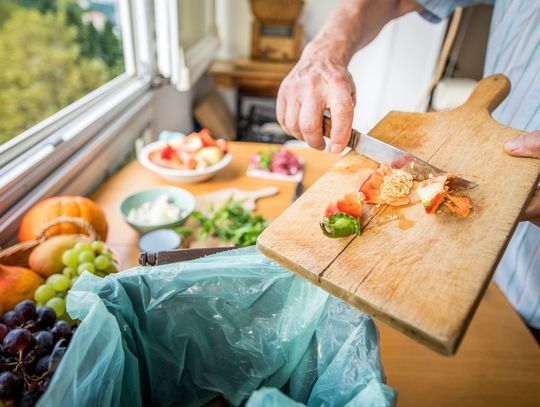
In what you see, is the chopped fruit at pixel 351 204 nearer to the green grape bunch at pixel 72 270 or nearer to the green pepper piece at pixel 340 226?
the green pepper piece at pixel 340 226

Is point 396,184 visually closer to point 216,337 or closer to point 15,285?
point 216,337

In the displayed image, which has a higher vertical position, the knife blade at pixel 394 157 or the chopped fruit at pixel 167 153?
the knife blade at pixel 394 157

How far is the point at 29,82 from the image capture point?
2984 millimetres

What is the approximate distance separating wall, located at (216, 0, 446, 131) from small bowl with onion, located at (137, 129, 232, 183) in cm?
173

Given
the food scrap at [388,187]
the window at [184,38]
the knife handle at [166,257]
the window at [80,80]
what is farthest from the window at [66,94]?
the food scrap at [388,187]

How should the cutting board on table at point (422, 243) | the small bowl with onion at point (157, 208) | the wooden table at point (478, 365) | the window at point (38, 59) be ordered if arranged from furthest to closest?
the window at point (38, 59) < the small bowl with onion at point (157, 208) < the wooden table at point (478, 365) < the cutting board on table at point (422, 243)

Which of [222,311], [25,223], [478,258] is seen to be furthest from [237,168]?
[478,258]

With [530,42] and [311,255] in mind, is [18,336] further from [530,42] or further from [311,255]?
[530,42]

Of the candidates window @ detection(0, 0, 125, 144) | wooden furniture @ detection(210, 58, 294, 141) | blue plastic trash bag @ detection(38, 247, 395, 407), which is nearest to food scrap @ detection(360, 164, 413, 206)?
blue plastic trash bag @ detection(38, 247, 395, 407)

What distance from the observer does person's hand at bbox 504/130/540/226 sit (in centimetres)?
58

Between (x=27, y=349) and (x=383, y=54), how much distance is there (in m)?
2.57

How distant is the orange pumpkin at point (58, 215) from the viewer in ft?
2.60

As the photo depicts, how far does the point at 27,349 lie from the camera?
0.51 meters

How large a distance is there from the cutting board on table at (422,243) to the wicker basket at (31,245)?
0.41 m
